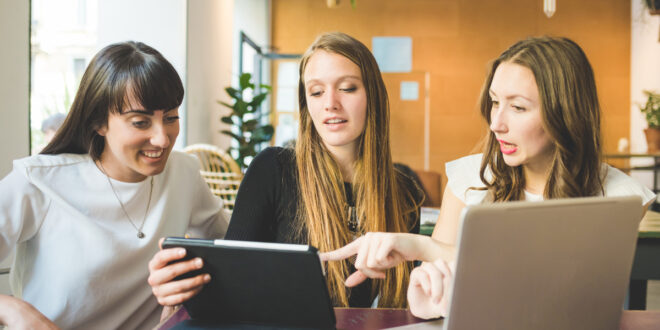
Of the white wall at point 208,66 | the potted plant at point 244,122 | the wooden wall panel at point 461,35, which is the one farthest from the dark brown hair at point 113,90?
the wooden wall panel at point 461,35

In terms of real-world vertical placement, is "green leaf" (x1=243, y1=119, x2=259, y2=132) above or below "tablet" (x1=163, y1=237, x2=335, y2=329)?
above

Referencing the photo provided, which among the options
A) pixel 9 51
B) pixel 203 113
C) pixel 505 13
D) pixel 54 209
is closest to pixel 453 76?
pixel 505 13

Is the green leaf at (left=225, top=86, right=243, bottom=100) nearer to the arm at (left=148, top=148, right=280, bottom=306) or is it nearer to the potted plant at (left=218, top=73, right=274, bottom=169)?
the potted plant at (left=218, top=73, right=274, bottom=169)

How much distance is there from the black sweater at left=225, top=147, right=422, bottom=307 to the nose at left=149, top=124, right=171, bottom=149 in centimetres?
26

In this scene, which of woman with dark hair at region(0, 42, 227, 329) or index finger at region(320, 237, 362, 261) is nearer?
index finger at region(320, 237, 362, 261)

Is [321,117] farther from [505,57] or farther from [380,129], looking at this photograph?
[505,57]

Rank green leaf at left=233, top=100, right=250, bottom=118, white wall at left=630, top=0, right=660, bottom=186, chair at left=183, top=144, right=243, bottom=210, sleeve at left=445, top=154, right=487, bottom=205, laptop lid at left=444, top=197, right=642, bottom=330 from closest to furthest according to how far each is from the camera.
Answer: laptop lid at left=444, top=197, right=642, bottom=330 < sleeve at left=445, top=154, right=487, bottom=205 < chair at left=183, top=144, right=243, bottom=210 < green leaf at left=233, top=100, right=250, bottom=118 < white wall at left=630, top=0, right=660, bottom=186

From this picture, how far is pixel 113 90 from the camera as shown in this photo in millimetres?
1312

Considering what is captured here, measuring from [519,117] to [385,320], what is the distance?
64 centimetres

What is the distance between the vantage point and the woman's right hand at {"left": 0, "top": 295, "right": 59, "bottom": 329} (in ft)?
3.44

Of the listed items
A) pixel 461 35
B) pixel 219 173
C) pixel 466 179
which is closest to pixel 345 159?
pixel 466 179

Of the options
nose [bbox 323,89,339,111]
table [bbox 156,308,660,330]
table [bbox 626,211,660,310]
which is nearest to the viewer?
table [bbox 156,308,660,330]

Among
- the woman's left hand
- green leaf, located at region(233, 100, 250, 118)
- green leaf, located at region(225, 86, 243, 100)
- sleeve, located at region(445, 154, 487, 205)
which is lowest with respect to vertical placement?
the woman's left hand

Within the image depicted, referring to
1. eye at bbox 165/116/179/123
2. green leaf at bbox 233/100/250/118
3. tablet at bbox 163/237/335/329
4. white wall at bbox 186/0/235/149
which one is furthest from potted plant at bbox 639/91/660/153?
tablet at bbox 163/237/335/329
